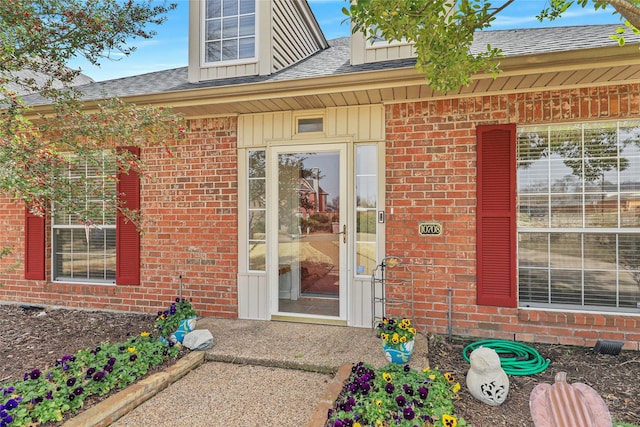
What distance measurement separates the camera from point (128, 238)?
504 cm

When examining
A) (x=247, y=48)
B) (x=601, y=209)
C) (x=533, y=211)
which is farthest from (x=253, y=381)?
(x=247, y=48)

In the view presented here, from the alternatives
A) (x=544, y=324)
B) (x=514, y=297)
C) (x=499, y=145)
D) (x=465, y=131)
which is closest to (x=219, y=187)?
(x=465, y=131)

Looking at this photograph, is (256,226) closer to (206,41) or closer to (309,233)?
(309,233)

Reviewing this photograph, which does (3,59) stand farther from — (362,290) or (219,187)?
(362,290)

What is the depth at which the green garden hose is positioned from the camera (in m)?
3.19

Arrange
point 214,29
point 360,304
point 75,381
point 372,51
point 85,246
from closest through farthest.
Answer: point 75,381, point 360,304, point 372,51, point 214,29, point 85,246

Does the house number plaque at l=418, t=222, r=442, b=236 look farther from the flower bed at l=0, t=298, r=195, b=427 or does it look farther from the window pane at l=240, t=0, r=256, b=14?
the window pane at l=240, t=0, r=256, b=14

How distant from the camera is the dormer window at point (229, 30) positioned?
5.16 m

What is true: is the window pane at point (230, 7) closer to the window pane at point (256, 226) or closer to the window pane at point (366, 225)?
the window pane at point (256, 226)

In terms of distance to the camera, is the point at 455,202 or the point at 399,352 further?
the point at 455,202

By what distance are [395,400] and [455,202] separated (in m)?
2.39

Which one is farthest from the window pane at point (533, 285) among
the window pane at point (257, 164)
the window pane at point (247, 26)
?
the window pane at point (247, 26)

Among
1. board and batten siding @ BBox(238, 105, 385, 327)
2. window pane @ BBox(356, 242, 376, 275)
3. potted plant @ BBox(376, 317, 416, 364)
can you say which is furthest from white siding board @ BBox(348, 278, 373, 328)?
potted plant @ BBox(376, 317, 416, 364)

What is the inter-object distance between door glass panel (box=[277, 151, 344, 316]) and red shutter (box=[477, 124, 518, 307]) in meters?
1.65
